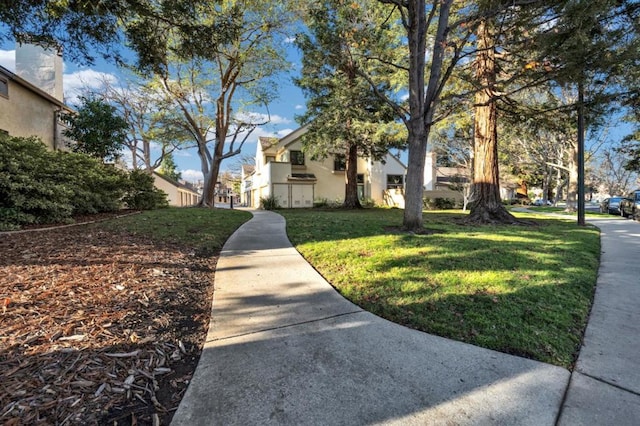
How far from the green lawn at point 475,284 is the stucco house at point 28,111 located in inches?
471

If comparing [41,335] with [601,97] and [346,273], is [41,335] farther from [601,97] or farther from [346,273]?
[601,97]

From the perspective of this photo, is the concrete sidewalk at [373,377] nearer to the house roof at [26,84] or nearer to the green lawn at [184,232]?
the green lawn at [184,232]

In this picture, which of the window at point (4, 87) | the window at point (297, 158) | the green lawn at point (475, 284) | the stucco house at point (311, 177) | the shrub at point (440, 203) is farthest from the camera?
the shrub at point (440, 203)

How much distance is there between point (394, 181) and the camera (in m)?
27.7

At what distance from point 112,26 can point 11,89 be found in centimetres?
831

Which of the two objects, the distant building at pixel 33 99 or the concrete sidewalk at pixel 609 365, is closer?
the concrete sidewalk at pixel 609 365

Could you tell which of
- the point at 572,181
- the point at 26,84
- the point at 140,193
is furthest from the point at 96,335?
the point at 572,181

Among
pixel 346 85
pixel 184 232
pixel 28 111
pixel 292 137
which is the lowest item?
pixel 184 232

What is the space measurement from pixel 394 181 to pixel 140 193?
20851 mm

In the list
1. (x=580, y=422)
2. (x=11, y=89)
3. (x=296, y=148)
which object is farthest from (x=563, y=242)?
(x=296, y=148)

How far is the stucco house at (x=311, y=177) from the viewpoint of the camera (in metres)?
23.6

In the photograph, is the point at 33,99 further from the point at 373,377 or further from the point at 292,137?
the point at 373,377

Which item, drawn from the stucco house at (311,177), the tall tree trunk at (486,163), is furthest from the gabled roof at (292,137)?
the tall tree trunk at (486,163)

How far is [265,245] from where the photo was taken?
6633 millimetres
